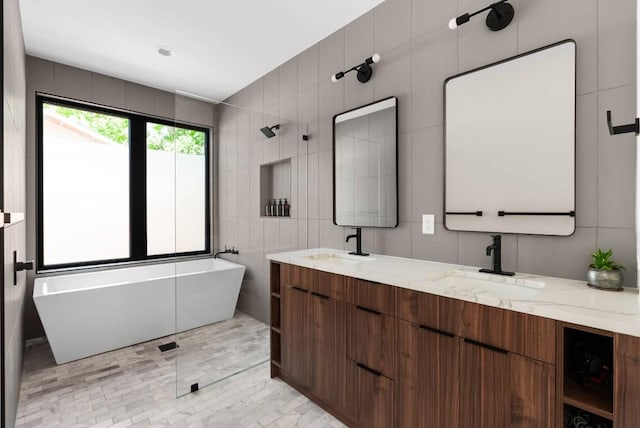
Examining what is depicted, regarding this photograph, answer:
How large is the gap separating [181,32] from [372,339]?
2787mm

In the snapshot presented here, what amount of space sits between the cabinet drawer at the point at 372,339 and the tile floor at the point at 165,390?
1.73ft

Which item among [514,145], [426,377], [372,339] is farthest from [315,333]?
[514,145]

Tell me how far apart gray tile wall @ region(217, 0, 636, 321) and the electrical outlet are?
3 centimetres

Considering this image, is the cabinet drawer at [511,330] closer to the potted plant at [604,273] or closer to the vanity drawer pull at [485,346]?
the vanity drawer pull at [485,346]

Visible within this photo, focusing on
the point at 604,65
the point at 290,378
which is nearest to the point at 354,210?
the point at 290,378

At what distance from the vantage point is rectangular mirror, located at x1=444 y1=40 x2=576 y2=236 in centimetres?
150

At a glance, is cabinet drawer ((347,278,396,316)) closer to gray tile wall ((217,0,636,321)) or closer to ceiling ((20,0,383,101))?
gray tile wall ((217,0,636,321))

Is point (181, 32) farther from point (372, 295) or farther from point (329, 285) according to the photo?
point (372, 295)

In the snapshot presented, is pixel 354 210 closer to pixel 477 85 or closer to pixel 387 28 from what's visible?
pixel 477 85

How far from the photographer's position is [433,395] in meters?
1.42

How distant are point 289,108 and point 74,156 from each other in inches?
95.5

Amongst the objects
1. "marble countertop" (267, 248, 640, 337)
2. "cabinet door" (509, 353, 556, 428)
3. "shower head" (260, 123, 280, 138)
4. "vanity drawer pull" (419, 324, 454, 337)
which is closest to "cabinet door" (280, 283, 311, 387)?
"marble countertop" (267, 248, 640, 337)

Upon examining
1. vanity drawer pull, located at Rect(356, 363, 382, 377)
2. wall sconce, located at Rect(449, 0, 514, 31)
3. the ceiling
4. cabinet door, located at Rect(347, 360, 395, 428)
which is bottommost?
cabinet door, located at Rect(347, 360, 395, 428)

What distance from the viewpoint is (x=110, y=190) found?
3.62 metres
